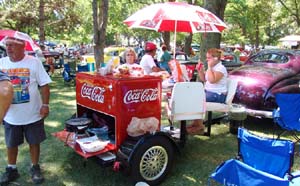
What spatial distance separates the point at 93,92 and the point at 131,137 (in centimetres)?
82

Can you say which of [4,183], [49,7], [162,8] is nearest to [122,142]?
[4,183]

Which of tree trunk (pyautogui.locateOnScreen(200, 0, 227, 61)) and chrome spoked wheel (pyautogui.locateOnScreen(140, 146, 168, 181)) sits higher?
tree trunk (pyautogui.locateOnScreen(200, 0, 227, 61))

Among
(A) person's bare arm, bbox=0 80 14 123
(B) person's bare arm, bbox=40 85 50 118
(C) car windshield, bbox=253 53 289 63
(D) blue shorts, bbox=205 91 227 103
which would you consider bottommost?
(D) blue shorts, bbox=205 91 227 103

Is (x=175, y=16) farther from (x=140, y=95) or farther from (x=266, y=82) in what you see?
(x=266, y=82)

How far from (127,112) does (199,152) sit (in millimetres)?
1755

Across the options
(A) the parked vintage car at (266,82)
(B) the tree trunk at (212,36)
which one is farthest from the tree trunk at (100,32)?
(A) the parked vintage car at (266,82)

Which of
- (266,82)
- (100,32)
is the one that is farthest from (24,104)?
(100,32)

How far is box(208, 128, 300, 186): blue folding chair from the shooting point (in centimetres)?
264

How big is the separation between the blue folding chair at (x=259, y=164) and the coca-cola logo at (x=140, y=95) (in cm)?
138

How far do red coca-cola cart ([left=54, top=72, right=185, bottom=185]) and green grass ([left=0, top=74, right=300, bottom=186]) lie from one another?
0.24 meters

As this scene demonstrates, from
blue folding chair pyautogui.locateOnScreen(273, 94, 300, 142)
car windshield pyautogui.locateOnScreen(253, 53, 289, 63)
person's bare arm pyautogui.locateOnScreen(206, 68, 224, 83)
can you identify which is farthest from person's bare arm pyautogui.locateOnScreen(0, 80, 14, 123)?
car windshield pyautogui.locateOnScreen(253, 53, 289, 63)

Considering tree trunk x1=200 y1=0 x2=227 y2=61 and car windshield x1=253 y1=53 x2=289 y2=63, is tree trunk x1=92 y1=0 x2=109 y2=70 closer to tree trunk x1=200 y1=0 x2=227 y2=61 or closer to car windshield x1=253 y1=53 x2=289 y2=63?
tree trunk x1=200 y1=0 x2=227 y2=61

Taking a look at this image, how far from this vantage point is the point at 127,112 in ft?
12.9

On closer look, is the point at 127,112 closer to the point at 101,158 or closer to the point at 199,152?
the point at 101,158
